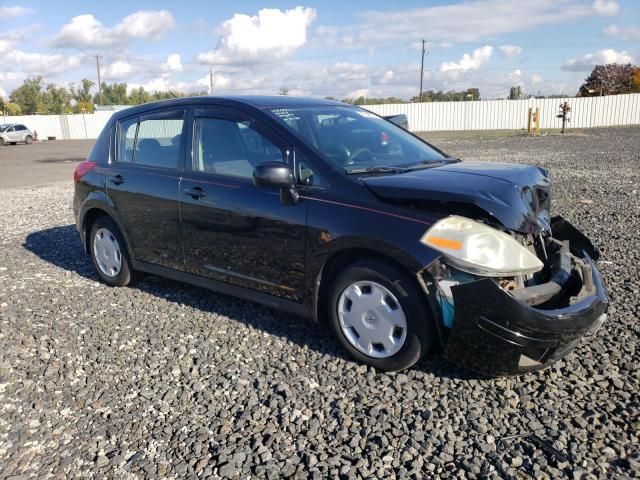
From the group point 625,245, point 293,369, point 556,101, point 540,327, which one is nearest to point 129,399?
point 293,369

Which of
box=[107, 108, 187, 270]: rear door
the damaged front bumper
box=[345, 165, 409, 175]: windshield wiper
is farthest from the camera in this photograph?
box=[107, 108, 187, 270]: rear door

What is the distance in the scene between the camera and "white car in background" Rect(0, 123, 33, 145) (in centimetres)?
4034

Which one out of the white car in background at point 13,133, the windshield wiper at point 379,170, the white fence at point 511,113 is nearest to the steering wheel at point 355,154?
the windshield wiper at point 379,170

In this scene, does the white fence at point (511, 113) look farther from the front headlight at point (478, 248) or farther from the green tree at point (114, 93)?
the green tree at point (114, 93)

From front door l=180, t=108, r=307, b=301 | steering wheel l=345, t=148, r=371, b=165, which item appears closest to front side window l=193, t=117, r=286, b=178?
front door l=180, t=108, r=307, b=301

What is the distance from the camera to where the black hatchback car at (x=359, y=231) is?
10.1 ft

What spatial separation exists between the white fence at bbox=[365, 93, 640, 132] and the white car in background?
26.8 metres

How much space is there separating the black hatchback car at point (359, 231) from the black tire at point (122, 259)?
18cm

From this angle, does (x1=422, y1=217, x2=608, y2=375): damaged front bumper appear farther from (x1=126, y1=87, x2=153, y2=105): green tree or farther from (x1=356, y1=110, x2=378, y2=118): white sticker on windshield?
(x1=126, y1=87, x2=153, y2=105): green tree

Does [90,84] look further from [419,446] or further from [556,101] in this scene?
[419,446]

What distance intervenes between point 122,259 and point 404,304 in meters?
3.20

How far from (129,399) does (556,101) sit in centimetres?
4477

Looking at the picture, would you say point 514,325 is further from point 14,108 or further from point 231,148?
point 14,108

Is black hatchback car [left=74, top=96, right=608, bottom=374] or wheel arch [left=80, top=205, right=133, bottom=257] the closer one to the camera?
black hatchback car [left=74, top=96, right=608, bottom=374]
